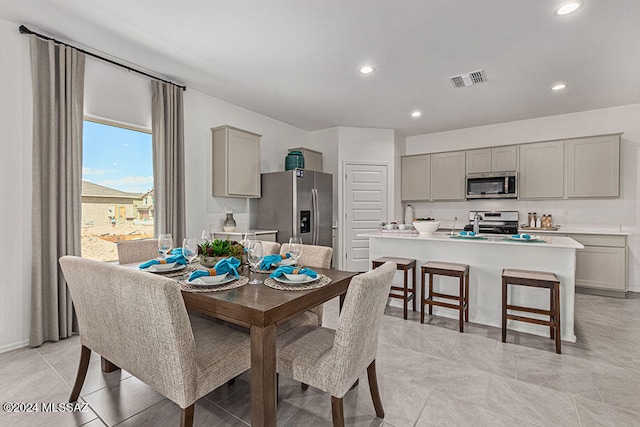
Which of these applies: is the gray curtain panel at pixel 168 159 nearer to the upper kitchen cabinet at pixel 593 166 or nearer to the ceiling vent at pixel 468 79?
the ceiling vent at pixel 468 79

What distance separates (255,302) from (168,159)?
2.71 meters

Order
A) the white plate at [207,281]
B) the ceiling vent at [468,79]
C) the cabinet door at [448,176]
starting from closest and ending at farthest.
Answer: the white plate at [207,281] → the ceiling vent at [468,79] → the cabinet door at [448,176]

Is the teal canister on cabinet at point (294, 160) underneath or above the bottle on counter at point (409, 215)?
above

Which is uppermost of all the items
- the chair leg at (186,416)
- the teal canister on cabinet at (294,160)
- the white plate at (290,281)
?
the teal canister on cabinet at (294,160)

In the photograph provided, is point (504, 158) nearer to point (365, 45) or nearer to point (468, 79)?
point (468, 79)

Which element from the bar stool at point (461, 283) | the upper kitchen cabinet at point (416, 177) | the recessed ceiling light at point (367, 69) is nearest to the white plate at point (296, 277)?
the bar stool at point (461, 283)

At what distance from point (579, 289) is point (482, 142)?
8.76 ft

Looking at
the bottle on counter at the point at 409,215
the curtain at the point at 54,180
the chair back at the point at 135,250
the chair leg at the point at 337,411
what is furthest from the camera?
the bottle on counter at the point at 409,215

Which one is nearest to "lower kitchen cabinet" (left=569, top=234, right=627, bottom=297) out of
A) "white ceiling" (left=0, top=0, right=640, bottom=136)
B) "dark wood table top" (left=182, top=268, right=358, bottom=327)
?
"white ceiling" (left=0, top=0, right=640, bottom=136)

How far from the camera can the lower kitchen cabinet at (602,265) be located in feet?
13.1

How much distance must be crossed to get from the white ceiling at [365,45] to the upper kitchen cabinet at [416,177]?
5.20ft

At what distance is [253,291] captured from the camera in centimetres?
151

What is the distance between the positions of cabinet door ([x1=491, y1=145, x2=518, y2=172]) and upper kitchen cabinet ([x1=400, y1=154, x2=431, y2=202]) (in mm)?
1043

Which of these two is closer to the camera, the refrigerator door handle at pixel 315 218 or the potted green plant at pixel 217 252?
the potted green plant at pixel 217 252
